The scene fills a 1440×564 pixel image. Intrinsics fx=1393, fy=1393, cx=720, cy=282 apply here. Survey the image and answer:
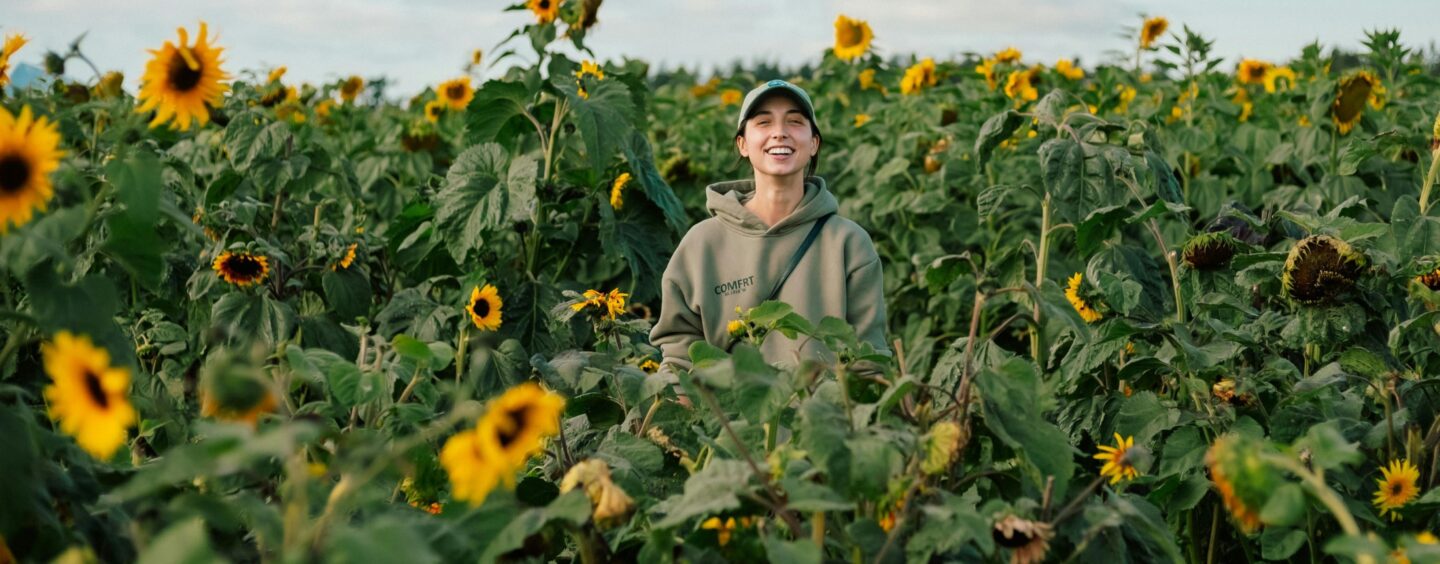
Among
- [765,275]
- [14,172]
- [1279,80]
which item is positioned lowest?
[765,275]

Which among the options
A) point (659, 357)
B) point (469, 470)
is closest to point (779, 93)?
point (659, 357)

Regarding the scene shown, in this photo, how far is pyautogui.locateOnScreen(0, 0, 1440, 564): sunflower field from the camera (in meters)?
1.32

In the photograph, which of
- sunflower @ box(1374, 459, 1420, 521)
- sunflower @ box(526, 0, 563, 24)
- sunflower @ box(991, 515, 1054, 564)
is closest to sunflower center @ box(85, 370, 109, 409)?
sunflower @ box(991, 515, 1054, 564)

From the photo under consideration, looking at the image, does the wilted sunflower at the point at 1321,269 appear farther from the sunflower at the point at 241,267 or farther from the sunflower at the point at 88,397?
the sunflower at the point at 241,267

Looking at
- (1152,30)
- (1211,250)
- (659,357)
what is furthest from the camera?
(1152,30)

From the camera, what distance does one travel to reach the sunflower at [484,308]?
3.03 metres

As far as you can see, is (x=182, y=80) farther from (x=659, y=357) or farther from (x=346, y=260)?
(x=346, y=260)

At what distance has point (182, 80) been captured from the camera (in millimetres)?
1989

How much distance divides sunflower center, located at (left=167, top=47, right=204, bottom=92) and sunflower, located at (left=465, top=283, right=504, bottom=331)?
1075 millimetres

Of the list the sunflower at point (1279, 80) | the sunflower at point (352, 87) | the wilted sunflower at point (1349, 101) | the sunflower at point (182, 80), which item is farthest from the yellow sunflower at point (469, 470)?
the sunflower at point (1279, 80)

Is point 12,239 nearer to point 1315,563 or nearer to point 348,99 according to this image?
point 1315,563

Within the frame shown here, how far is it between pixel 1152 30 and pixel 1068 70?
62 centimetres

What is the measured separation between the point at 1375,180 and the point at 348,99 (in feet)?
14.3

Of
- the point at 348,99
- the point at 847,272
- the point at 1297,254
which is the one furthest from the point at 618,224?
the point at 348,99
